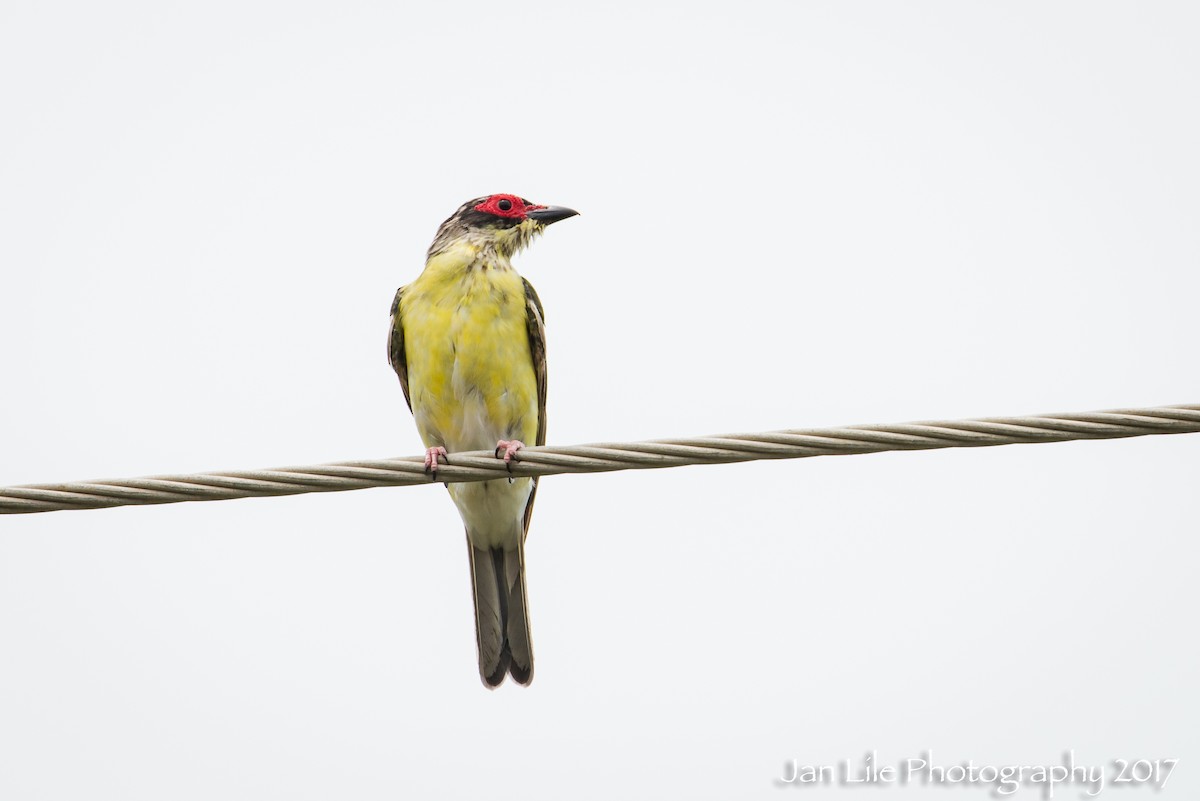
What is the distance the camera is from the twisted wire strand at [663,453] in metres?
4.34

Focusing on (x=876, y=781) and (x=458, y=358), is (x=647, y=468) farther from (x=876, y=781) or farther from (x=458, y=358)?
(x=876, y=781)

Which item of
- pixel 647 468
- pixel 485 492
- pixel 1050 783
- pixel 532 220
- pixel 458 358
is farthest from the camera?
pixel 532 220

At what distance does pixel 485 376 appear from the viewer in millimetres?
7047

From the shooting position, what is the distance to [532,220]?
8109 millimetres

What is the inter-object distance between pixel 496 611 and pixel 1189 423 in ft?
14.3

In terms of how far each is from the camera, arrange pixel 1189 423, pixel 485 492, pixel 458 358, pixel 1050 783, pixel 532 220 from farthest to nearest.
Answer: pixel 532 220 → pixel 485 492 → pixel 458 358 → pixel 1050 783 → pixel 1189 423

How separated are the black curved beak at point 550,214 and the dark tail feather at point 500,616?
2016 millimetres

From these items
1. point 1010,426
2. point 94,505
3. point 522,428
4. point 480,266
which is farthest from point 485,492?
point 1010,426

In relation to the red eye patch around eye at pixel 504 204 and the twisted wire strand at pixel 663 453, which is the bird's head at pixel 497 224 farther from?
the twisted wire strand at pixel 663 453

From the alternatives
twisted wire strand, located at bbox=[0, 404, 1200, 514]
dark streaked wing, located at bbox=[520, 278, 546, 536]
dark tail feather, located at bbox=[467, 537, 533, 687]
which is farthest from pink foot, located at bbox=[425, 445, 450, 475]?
dark tail feather, located at bbox=[467, 537, 533, 687]

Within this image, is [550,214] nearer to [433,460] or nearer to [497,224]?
[497,224]

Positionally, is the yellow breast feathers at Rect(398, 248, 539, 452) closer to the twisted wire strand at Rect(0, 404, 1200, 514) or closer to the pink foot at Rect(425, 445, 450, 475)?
the pink foot at Rect(425, 445, 450, 475)

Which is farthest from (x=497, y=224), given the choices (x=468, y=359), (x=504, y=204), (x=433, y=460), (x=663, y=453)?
(x=663, y=453)

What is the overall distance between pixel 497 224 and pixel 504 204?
210 mm
